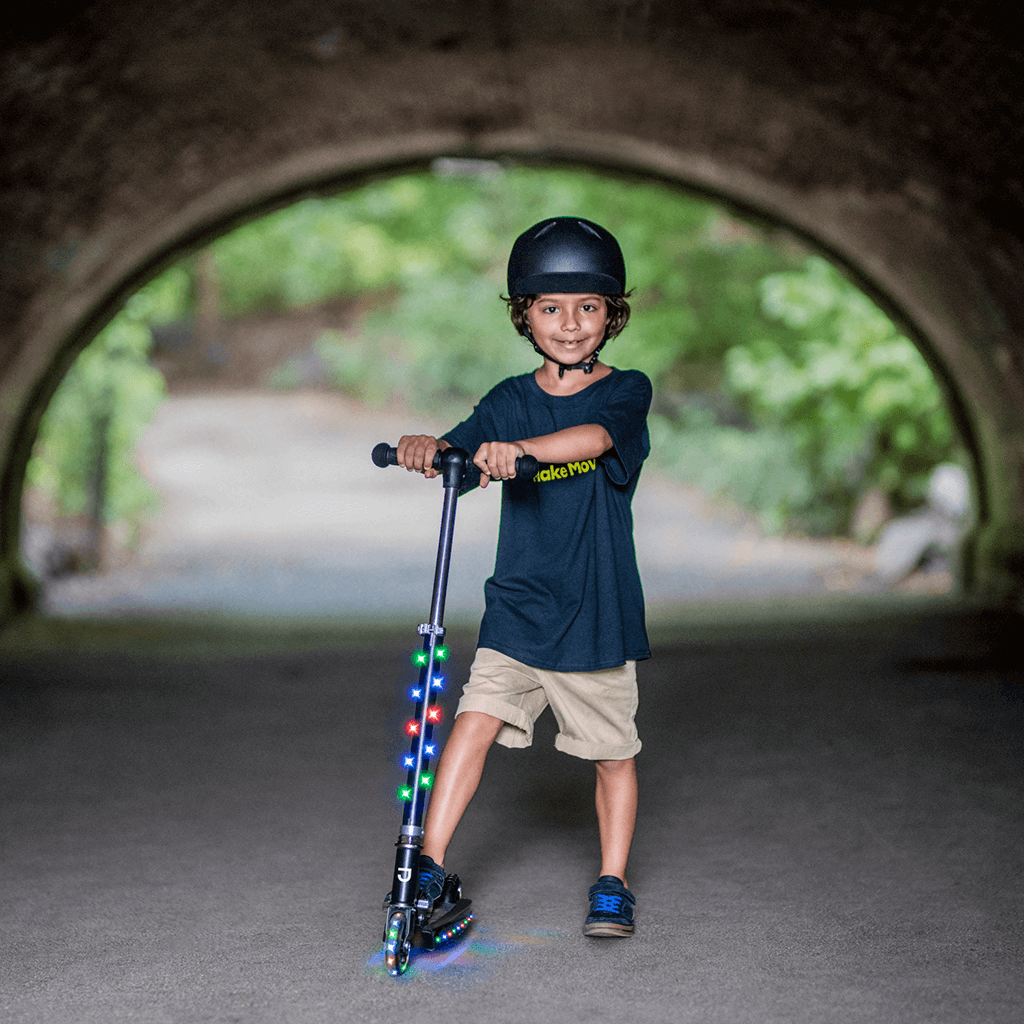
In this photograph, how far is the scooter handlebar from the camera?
3.21 meters

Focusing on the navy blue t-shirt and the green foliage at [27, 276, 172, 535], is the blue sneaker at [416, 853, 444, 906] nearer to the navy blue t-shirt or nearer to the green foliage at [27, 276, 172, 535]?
the navy blue t-shirt

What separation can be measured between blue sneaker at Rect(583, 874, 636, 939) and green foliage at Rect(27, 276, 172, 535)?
12.5 metres

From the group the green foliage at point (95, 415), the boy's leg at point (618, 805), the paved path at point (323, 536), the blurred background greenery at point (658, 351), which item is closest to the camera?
the boy's leg at point (618, 805)

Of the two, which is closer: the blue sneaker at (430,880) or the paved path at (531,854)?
the paved path at (531,854)

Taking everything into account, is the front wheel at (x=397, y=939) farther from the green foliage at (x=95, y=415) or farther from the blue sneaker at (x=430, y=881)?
the green foliage at (x=95, y=415)

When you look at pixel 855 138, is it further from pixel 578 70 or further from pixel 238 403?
pixel 238 403

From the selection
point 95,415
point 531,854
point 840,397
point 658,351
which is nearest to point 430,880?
point 531,854

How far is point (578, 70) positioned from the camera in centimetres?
930

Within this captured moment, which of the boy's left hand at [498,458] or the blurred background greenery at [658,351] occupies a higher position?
the blurred background greenery at [658,351]

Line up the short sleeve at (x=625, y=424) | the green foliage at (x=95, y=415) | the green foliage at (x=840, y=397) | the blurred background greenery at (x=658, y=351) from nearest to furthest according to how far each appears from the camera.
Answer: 1. the short sleeve at (x=625, y=424)
2. the green foliage at (x=840, y=397)
3. the blurred background greenery at (x=658, y=351)
4. the green foliage at (x=95, y=415)

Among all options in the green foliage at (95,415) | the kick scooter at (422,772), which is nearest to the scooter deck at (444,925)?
the kick scooter at (422,772)

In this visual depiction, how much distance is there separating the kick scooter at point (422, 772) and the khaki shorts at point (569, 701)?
0.19 m

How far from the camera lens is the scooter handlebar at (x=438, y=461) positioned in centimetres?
321

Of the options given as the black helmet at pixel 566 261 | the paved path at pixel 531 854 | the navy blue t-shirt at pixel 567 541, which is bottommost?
the paved path at pixel 531 854
